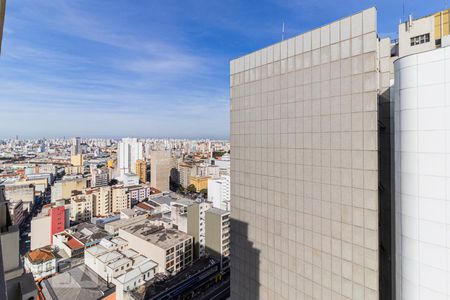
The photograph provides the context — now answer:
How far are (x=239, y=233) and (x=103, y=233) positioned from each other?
3038cm

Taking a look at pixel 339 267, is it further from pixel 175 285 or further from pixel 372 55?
pixel 175 285

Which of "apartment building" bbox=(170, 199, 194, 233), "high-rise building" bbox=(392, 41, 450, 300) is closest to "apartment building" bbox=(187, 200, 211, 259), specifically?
"apartment building" bbox=(170, 199, 194, 233)

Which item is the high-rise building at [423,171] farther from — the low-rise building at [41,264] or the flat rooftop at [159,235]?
the low-rise building at [41,264]

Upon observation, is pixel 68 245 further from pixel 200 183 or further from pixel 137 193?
pixel 200 183

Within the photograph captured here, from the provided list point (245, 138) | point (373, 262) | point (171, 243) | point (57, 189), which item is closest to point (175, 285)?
point (171, 243)

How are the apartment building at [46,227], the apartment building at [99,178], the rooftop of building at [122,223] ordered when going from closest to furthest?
the apartment building at [46,227] < the rooftop of building at [122,223] < the apartment building at [99,178]

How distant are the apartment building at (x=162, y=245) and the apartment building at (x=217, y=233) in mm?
2468

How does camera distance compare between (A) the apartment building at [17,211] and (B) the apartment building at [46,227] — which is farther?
(A) the apartment building at [17,211]

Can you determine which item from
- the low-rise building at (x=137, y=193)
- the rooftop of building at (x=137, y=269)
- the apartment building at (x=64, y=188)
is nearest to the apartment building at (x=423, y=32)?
the rooftop of building at (x=137, y=269)

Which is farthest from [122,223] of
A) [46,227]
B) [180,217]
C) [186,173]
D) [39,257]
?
[186,173]

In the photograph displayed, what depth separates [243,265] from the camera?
10438 mm

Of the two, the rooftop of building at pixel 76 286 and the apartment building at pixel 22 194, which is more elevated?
the apartment building at pixel 22 194

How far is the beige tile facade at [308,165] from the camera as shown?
670cm

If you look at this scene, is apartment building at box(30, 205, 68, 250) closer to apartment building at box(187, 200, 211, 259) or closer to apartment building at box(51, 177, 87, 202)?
apartment building at box(51, 177, 87, 202)
